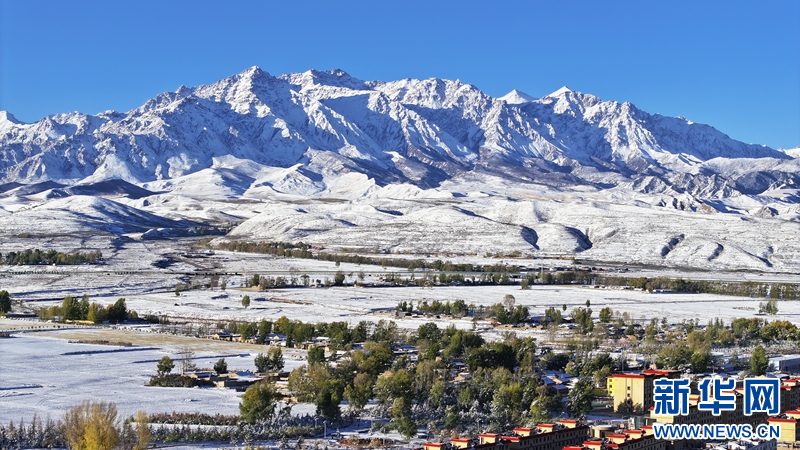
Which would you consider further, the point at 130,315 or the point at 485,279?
the point at 485,279

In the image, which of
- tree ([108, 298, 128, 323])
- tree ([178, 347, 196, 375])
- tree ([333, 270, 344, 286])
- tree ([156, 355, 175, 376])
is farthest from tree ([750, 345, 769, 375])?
tree ([333, 270, 344, 286])

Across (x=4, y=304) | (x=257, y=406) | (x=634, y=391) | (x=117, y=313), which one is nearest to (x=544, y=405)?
(x=634, y=391)

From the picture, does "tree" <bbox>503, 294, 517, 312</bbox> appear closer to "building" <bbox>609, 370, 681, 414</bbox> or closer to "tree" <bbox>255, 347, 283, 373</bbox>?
"tree" <bbox>255, 347, 283, 373</bbox>

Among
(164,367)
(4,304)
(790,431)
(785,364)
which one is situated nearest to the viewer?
(790,431)

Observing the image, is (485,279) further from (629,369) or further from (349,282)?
(629,369)

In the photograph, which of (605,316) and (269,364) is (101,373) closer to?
(269,364)

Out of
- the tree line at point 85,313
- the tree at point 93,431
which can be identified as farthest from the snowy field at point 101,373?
the tree at point 93,431

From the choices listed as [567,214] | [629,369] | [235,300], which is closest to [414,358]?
[629,369]

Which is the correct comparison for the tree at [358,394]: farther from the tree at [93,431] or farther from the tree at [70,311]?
the tree at [70,311]
